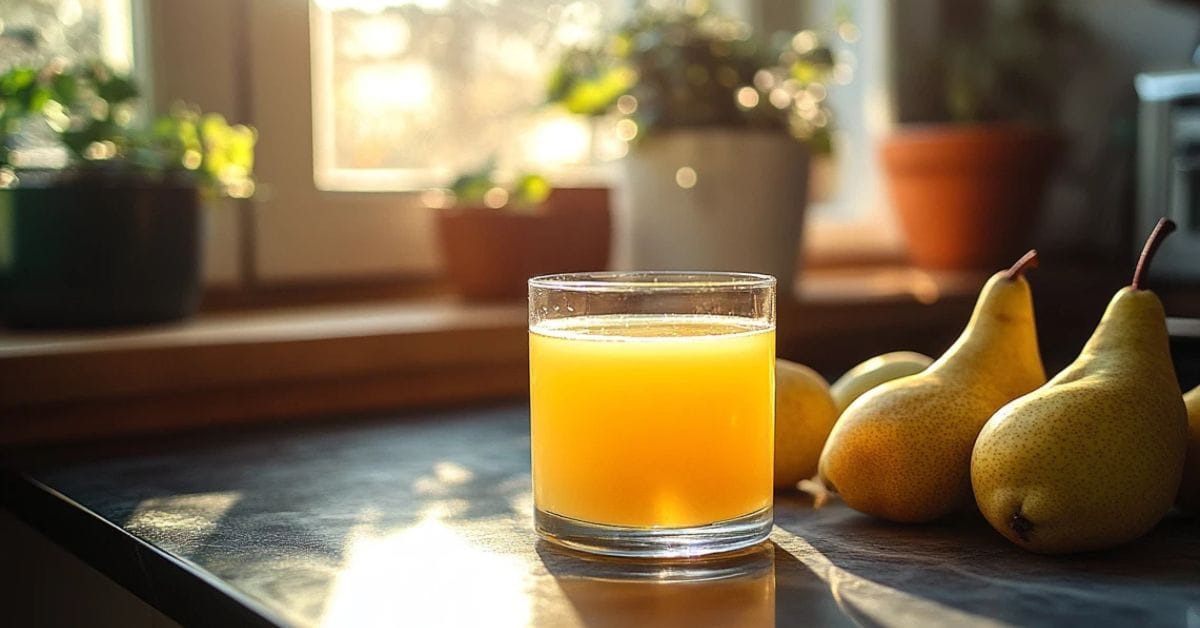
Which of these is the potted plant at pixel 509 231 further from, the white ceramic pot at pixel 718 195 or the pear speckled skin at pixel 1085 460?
the pear speckled skin at pixel 1085 460

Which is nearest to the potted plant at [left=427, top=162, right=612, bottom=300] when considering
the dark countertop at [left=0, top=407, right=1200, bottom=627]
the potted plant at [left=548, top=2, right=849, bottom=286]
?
the potted plant at [left=548, top=2, right=849, bottom=286]

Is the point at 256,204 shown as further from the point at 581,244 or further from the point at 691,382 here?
the point at 691,382

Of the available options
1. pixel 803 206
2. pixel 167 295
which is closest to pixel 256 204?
pixel 167 295

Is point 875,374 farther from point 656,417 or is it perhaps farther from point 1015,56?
point 1015,56

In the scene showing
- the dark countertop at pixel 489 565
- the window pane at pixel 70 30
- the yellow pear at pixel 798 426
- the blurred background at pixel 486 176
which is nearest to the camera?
the dark countertop at pixel 489 565

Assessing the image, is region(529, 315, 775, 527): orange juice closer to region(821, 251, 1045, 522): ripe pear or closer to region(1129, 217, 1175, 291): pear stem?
region(821, 251, 1045, 522): ripe pear

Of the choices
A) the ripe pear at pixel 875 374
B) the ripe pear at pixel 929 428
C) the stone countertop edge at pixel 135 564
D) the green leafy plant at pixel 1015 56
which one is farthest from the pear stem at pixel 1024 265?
the green leafy plant at pixel 1015 56

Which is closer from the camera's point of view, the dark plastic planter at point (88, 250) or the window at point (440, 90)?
the dark plastic planter at point (88, 250)
